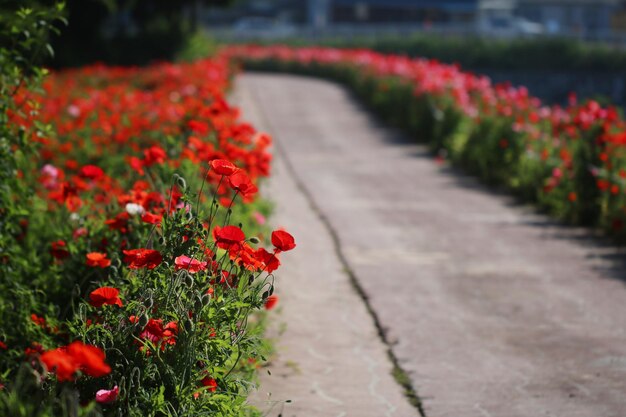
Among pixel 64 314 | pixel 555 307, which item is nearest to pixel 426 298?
pixel 555 307

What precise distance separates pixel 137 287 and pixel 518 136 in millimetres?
9631

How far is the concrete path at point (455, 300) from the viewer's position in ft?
17.4

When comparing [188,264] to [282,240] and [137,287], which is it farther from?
[137,287]

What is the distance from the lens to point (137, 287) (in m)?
4.23

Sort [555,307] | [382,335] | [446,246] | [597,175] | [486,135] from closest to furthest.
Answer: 1. [382,335]
2. [555,307]
3. [446,246]
4. [597,175]
5. [486,135]

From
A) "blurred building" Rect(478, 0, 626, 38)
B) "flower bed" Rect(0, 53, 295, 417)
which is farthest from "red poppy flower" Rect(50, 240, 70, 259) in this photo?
"blurred building" Rect(478, 0, 626, 38)

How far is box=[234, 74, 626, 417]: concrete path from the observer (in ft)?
17.4

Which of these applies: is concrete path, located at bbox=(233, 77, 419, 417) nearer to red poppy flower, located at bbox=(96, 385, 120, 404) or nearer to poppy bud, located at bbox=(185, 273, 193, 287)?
poppy bud, located at bbox=(185, 273, 193, 287)

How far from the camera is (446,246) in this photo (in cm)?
900

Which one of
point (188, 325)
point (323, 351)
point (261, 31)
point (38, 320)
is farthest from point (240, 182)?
point (261, 31)

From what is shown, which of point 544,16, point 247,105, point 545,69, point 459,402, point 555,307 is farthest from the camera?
point 544,16

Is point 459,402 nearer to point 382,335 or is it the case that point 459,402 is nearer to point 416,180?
point 382,335

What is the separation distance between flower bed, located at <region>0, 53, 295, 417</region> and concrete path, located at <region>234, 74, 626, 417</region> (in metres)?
0.58

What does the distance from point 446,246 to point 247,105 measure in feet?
47.1
